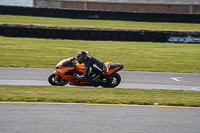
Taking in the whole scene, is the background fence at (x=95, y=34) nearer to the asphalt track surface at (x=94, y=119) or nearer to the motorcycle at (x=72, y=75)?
the motorcycle at (x=72, y=75)

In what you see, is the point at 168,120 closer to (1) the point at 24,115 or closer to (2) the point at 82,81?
(1) the point at 24,115

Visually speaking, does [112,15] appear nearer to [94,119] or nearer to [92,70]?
[92,70]

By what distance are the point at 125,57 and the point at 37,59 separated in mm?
5122

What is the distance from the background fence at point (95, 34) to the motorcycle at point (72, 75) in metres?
11.5

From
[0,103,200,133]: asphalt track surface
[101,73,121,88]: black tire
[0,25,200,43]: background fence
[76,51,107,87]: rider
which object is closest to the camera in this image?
[0,103,200,133]: asphalt track surface

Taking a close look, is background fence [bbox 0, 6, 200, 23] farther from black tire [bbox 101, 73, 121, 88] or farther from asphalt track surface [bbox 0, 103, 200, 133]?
asphalt track surface [bbox 0, 103, 200, 133]

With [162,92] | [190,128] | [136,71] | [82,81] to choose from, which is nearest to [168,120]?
[190,128]

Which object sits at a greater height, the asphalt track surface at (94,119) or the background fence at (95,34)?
the background fence at (95,34)

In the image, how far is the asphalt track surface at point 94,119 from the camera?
20.2ft

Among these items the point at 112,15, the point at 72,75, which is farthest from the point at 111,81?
the point at 112,15

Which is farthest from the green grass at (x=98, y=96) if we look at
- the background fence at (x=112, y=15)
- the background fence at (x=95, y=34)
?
the background fence at (x=112, y=15)

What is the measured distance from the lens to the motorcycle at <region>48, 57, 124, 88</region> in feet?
34.9

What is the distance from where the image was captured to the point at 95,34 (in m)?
22.3

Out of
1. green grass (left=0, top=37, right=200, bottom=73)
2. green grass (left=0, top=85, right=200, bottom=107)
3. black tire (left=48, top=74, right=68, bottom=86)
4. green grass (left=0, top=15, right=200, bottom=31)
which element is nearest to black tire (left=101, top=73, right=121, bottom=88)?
green grass (left=0, top=85, right=200, bottom=107)
